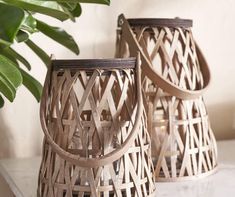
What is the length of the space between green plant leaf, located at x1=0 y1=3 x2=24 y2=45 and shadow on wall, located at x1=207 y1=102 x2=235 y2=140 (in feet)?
2.15

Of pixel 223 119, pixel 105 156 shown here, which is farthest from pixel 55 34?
pixel 223 119

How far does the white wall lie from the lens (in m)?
0.95

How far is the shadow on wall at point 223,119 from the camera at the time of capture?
108 cm

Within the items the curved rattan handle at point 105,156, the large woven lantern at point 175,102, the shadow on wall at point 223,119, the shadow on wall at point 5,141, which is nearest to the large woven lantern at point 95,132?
the curved rattan handle at point 105,156

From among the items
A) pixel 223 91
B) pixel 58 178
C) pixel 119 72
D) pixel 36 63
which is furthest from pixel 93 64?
pixel 223 91

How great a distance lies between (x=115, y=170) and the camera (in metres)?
0.62

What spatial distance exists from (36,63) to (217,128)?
41 centimetres

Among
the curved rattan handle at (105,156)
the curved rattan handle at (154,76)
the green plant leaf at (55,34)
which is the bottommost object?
the curved rattan handle at (105,156)

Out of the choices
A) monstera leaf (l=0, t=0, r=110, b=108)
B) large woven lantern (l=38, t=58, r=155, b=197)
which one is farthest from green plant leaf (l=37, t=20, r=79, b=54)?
large woven lantern (l=38, t=58, r=155, b=197)

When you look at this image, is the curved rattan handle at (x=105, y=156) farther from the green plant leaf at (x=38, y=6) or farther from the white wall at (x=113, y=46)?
the white wall at (x=113, y=46)

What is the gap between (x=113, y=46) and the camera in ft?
3.25

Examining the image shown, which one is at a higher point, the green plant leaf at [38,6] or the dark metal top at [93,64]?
the green plant leaf at [38,6]

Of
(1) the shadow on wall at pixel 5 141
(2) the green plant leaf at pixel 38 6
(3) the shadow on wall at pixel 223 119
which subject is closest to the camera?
(2) the green plant leaf at pixel 38 6

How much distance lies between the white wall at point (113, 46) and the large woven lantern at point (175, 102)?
22 centimetres
